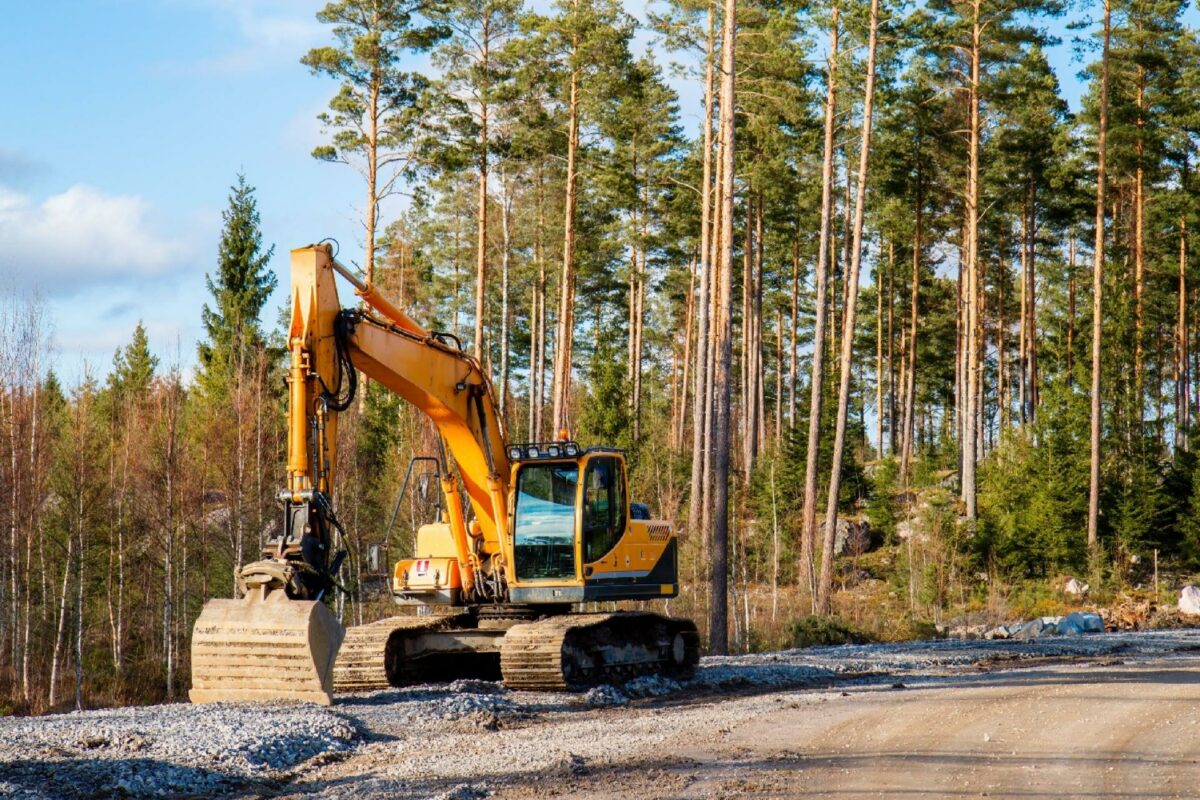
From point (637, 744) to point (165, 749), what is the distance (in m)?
3.70

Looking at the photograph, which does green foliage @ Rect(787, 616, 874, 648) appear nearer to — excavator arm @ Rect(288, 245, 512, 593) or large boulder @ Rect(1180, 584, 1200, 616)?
large boulder @ Rect(1180, 584, 1200, 616)

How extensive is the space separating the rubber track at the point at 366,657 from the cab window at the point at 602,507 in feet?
7.22

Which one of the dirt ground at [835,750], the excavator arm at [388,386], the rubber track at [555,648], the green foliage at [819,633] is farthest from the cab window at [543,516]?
the green foliage at [819,633]

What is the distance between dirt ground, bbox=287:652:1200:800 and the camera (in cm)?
859

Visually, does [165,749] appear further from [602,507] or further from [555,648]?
[602,507]

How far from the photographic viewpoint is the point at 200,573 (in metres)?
30.9

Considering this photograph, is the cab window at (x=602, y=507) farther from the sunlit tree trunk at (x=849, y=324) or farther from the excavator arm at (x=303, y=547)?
the sunlit tree trunk at (x=849, y=324)

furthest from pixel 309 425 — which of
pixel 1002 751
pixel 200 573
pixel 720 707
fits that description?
pixel 200 573

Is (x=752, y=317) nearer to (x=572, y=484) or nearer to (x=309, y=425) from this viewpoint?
(x=572, y=484)

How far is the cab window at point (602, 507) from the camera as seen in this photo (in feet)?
49.2

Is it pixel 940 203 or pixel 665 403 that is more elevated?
pixel 940 203

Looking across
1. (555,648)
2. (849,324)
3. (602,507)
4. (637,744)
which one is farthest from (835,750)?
(849,324)

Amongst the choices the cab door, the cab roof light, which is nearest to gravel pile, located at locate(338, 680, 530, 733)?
the cab door

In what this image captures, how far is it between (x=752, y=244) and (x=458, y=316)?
1384 centimetres
